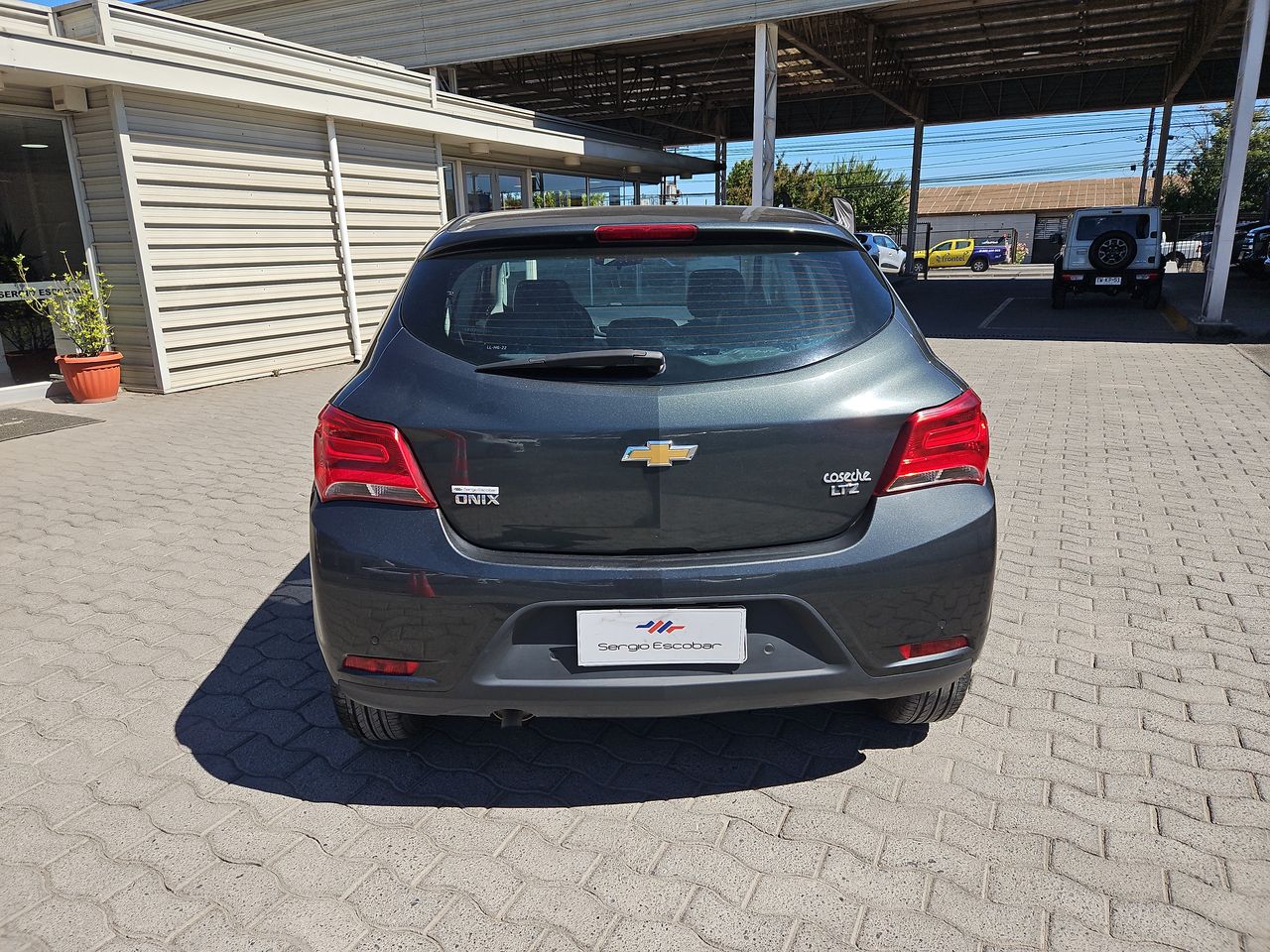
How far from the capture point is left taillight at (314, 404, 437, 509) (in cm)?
221

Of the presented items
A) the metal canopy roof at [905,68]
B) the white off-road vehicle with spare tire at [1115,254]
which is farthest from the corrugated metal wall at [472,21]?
the white off-road vehicle with spare tire at [1115,254]

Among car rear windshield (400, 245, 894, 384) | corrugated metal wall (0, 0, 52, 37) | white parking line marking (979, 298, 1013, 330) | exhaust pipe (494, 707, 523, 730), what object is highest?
corrugated metal wall (0, 0, 52, 37)

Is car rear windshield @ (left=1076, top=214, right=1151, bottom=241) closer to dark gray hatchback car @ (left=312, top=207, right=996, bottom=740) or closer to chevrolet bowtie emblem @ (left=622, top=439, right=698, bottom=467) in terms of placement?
dark gray hatchback car @ (left=312, top=207, right=996, bottom=740)

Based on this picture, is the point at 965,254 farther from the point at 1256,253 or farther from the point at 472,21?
the point at 472,21

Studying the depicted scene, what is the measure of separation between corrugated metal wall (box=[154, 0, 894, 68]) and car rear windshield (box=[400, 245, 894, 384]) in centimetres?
1199

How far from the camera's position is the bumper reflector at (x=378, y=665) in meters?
2.25

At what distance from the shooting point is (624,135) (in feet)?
59.0

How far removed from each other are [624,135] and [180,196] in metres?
10.6

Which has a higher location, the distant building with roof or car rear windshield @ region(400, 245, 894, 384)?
the distant building with roof

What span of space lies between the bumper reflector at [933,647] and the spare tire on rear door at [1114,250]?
17110 mm

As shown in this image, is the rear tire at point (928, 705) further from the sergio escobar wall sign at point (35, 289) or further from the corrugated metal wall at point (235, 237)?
the sergio escobar wall sign at point (35, 289)

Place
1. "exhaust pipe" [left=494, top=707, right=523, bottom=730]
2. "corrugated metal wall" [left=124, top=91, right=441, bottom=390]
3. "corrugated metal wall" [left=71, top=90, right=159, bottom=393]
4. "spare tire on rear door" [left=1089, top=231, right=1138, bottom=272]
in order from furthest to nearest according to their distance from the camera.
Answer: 1. "spare tire on rear door" [left=1089, top=231, right=1138, bottom=272]
2. "corrugated metal wall" [left=124, top=91, right=441, bottom=390]
3. "corrugated metal wall" [left=71, top=90, right=159, bottom=393]
4. "exhaust pipe" [left=494, top=707, right=523, bottom=730]

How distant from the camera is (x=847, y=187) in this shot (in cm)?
5612

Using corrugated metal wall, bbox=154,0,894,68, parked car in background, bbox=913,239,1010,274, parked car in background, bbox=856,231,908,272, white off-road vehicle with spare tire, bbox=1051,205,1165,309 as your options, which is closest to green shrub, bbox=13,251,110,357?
corrugated metal wall, bbox=154,0,894,68
